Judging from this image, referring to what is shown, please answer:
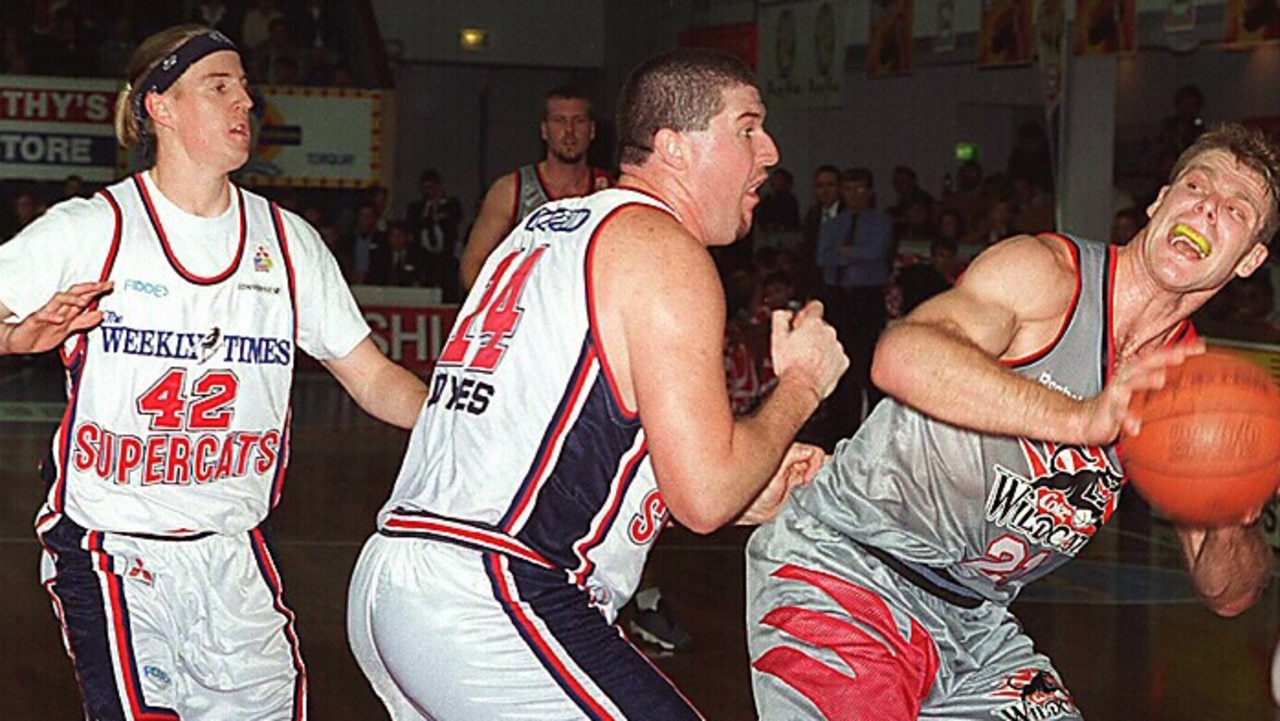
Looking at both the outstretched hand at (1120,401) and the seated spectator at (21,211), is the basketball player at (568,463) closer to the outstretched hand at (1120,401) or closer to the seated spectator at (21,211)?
the outstretched hand at (1120,401)

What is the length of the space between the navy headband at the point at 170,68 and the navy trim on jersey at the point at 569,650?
1.73 meters

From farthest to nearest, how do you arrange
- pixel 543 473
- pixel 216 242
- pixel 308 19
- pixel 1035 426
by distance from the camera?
1. pixel 308 19
2. pixel 216 242
3. pixel 1035 426
4. pixel 543 473

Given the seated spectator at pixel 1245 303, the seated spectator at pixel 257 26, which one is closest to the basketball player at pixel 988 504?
the seated spectator at pixel 1245 303

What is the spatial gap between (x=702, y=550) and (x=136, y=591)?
20.3ft

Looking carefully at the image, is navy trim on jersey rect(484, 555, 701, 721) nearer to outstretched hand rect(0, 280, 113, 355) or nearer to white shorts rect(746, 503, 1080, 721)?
white shorts rect(746, 503, 1080, 721)

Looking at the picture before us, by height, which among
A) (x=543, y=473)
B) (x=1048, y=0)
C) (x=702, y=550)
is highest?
(x=1048, y=0)

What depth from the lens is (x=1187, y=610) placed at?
879 cm

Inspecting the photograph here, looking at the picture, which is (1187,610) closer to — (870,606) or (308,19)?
(870,606)

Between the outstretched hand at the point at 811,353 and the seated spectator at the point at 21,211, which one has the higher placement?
the outstretched hand at the point at 811,353

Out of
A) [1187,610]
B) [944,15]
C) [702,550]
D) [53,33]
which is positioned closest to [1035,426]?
[1187,610]

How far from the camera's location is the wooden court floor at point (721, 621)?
273 inches

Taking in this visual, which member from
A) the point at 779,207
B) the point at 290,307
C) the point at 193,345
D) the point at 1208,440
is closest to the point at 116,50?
the point at 779,207

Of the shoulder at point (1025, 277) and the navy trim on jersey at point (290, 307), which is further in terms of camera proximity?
the navy trim on jersey at point (290, 307)

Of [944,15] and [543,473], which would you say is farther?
[944,15]
